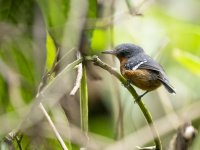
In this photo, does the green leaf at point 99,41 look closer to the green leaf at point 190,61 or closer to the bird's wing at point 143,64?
the green leaf at point 190,61

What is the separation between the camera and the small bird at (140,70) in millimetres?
2432

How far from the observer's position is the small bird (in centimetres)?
243

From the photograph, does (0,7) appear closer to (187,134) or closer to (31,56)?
(31,56)

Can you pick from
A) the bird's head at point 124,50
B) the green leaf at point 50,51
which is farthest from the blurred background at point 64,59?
the bird's head at point 124,50

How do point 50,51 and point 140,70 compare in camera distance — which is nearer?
point 50,51

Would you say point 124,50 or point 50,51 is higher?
point 50,51

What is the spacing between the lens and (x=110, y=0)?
285cm

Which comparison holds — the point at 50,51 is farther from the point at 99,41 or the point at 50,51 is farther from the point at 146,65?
the point at 99,41

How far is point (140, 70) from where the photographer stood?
2.49 metres

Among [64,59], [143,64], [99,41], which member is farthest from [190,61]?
[64,59]

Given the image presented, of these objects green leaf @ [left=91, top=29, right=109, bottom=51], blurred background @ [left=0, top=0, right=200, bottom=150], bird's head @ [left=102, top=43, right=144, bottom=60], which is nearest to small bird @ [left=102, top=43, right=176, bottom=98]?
bird's head @ [left=102, top=43, right=144, bottom=60]

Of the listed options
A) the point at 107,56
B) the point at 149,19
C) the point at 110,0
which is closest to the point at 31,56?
the point at 110,0

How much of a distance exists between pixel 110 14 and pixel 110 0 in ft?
0.44

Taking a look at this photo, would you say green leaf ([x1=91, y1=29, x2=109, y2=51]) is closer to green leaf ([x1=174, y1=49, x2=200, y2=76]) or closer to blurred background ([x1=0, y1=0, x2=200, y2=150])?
blurred background ([x1=0, y1=0, x2=200, y2=150])
